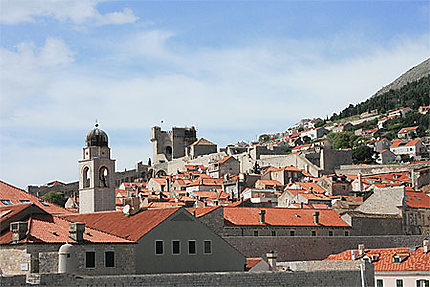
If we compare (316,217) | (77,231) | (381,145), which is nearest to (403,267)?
(316,217)

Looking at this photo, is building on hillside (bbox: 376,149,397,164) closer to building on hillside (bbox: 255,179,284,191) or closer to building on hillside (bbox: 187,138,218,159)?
building on hillside (bbox: 187,138,218,159)

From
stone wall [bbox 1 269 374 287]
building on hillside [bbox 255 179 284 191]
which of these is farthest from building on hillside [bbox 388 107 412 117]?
stone wall [bbox 1 269 374 287]

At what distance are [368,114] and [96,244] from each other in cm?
14804

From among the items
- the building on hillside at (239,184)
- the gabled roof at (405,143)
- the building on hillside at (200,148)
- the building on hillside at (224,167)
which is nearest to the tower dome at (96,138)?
the building on hillside at (239,184)

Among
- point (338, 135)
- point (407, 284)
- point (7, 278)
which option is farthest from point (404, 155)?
point (7, 278)

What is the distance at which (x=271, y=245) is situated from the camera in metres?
37.3

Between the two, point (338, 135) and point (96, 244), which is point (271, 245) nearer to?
point (96, 244)

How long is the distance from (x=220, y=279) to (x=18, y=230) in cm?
592

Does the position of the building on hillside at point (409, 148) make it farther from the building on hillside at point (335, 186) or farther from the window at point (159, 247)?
the window at point (159, 247)

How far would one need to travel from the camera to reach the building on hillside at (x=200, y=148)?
10986cm

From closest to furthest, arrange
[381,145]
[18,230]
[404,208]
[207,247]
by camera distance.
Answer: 1. [18,230]
2. [207,247]
3. [404,208]
4. [381,145]

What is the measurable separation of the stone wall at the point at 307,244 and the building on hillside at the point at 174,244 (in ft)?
32.7

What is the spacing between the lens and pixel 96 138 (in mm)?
34781

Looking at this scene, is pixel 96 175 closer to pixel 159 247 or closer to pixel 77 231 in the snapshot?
pixel 159 247
